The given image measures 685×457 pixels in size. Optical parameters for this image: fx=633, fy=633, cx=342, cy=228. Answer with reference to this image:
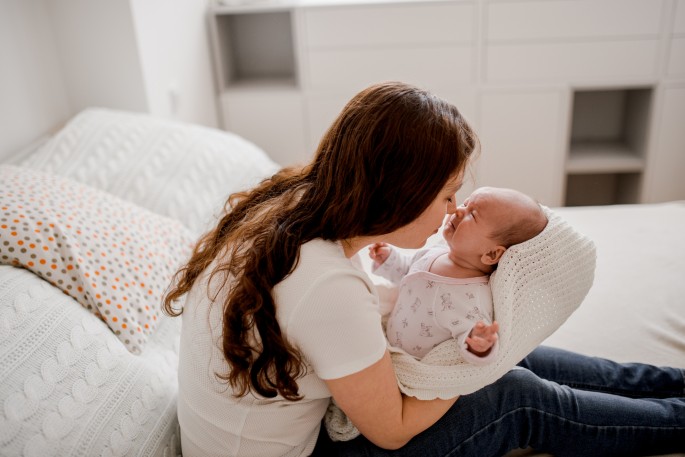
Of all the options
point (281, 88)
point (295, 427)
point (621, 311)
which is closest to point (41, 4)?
point (281, 88)

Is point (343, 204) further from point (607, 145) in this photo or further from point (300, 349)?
point (607, 145)

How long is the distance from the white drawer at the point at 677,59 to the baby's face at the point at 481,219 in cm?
174

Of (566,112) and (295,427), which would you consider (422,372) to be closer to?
(295,427)

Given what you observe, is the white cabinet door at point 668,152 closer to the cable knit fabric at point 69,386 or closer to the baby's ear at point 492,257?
the baby's ear at point 492,257

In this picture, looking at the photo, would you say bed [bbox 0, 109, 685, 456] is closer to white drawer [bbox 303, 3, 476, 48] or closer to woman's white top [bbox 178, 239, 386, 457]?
woman's white top [bbox 178, 239, 386, 457]

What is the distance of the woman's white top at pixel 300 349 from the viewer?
0.91 meters

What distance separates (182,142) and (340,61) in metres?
1.06

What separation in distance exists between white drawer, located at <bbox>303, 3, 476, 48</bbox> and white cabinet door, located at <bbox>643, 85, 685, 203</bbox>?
849mm

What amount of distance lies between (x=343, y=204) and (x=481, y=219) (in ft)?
1.17

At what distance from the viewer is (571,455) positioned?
3.75 ft

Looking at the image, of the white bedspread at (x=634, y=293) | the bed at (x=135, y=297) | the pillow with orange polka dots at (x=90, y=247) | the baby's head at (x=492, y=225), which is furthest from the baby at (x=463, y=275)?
the pillow with orange polka dots at (x=90, y=247)

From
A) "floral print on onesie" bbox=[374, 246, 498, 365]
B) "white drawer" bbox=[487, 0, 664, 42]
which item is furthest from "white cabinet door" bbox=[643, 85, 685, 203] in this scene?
"floral print on onesie" bbox=[374, 246, 498, 365]

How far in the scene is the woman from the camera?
92 centimetres

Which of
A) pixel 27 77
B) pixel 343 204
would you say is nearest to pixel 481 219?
pixel 343 204
